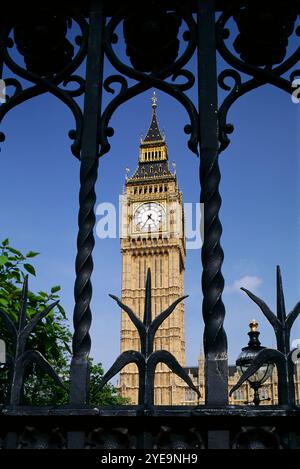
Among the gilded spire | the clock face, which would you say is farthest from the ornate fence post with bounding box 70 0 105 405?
the gilded spire

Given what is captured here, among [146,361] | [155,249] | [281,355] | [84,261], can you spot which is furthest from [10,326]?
[155,249]

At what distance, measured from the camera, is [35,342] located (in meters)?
5.95

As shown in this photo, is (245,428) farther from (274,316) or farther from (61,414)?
(61,414)

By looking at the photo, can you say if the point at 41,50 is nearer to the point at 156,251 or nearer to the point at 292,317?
the point at 292,317

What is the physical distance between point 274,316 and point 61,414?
860 mm

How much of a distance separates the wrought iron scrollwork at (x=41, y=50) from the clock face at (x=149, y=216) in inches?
2189

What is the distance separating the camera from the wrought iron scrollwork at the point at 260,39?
248cm

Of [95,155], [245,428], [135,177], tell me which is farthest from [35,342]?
[135,177]

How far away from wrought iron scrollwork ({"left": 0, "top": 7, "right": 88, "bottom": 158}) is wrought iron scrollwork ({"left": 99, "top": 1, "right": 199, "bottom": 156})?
0.56ft

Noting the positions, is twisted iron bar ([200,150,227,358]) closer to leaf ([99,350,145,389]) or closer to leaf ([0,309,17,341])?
leaf ([99,350,145,389])

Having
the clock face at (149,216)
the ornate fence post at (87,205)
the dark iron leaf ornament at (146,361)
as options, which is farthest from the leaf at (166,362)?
the clock face at (149,216)

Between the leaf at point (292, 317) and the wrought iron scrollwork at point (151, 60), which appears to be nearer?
the leaf at point (292, 317)

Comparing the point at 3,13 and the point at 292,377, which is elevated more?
the point at 3,13

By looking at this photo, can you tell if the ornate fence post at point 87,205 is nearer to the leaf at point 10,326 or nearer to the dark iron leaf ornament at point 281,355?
the leaf at point 10,326
